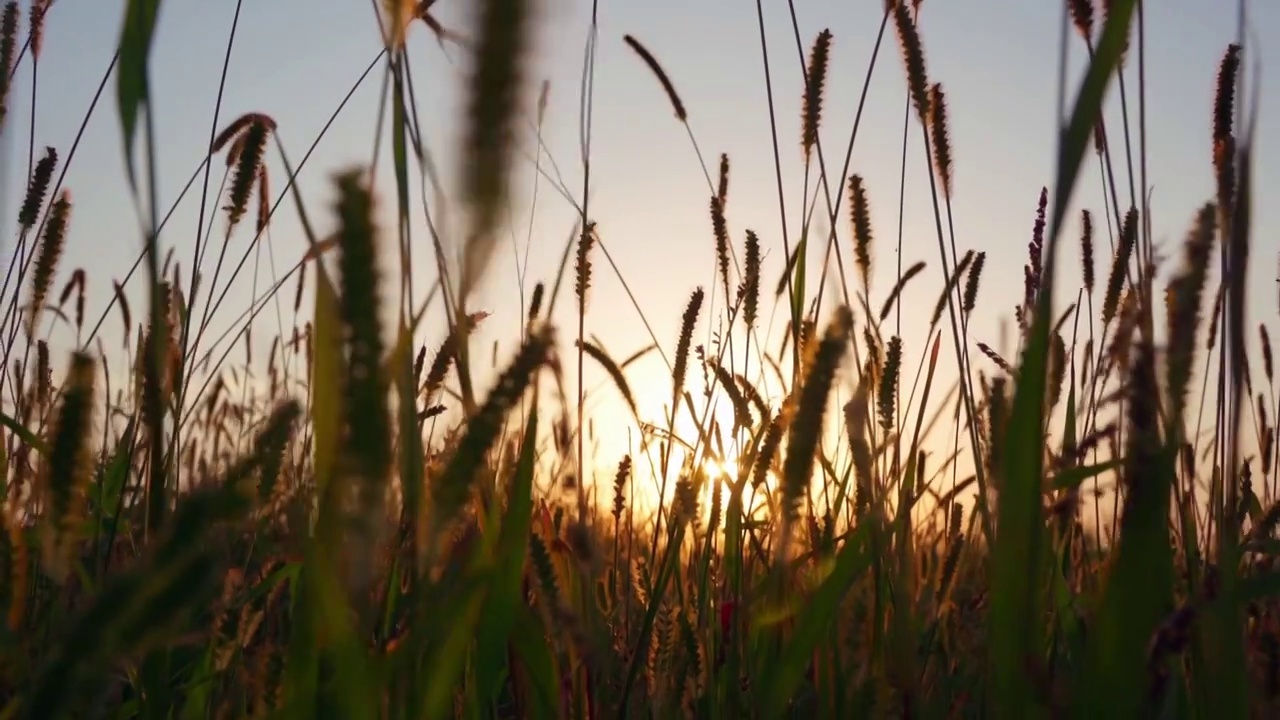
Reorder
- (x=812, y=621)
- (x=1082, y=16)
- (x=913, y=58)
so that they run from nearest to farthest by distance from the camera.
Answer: (x=812, y=621) → (x=1082, y=16) → (x=913, y=58)

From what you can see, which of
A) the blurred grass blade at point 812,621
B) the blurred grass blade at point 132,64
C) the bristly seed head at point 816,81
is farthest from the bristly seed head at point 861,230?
the blurred grass blade at point 132,64

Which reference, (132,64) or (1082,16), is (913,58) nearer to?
(1082,16)

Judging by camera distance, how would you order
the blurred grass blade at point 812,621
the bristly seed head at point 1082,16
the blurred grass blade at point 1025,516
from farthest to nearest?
the bristly seed head at point 1082,16 → the blurred grass blade at point 812,621 → the blurred grass blade at point 1025,516

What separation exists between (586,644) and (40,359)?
1.87m

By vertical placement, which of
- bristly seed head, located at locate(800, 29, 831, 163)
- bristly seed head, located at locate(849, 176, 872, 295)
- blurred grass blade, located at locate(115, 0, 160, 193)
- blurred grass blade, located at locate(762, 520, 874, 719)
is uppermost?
bristly seed head, located at locate(800, 29, 831, 163)

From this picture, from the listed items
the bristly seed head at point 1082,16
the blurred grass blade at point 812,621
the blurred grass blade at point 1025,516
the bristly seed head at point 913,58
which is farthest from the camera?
the bristly seed head at point 913,58

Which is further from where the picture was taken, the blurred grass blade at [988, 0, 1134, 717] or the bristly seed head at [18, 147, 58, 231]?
the bristly seed head at [18, 147, 58, 231]

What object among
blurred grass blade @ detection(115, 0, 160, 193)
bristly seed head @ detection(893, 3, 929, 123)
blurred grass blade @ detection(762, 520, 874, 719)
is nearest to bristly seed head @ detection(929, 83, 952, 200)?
bristly seed head @ detection(893, 3, 929, 123)

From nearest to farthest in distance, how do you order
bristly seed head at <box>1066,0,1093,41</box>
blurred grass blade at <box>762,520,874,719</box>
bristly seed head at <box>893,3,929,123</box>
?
1. blurred grass blade at <box>762,520,874,719</box>
2. bristly seed head at <box>1066,0,1093,41</box>
3. bristly seed head at <box>893,3,929,123</box>

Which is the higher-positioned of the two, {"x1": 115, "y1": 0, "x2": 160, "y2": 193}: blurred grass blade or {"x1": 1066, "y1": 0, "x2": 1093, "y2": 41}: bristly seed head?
{"x1": 1066, "y1": 0, "x2": 1093, "y2": 41}: bristly seed head

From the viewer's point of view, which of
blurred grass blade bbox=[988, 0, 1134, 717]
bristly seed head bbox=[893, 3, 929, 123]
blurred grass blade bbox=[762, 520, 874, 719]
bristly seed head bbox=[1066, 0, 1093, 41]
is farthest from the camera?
bristly seed head bbox=[893, 3, 929, 123]

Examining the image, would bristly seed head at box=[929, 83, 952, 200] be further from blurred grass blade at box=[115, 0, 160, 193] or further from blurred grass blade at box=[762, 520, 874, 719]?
blurred grass blade at box=[115, 0, 160, 193]

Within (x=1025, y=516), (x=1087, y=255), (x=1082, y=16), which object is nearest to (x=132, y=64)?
(x=1025, y=516)

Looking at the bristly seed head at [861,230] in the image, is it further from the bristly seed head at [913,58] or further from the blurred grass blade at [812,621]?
the blurred grass blade at [812,621]
